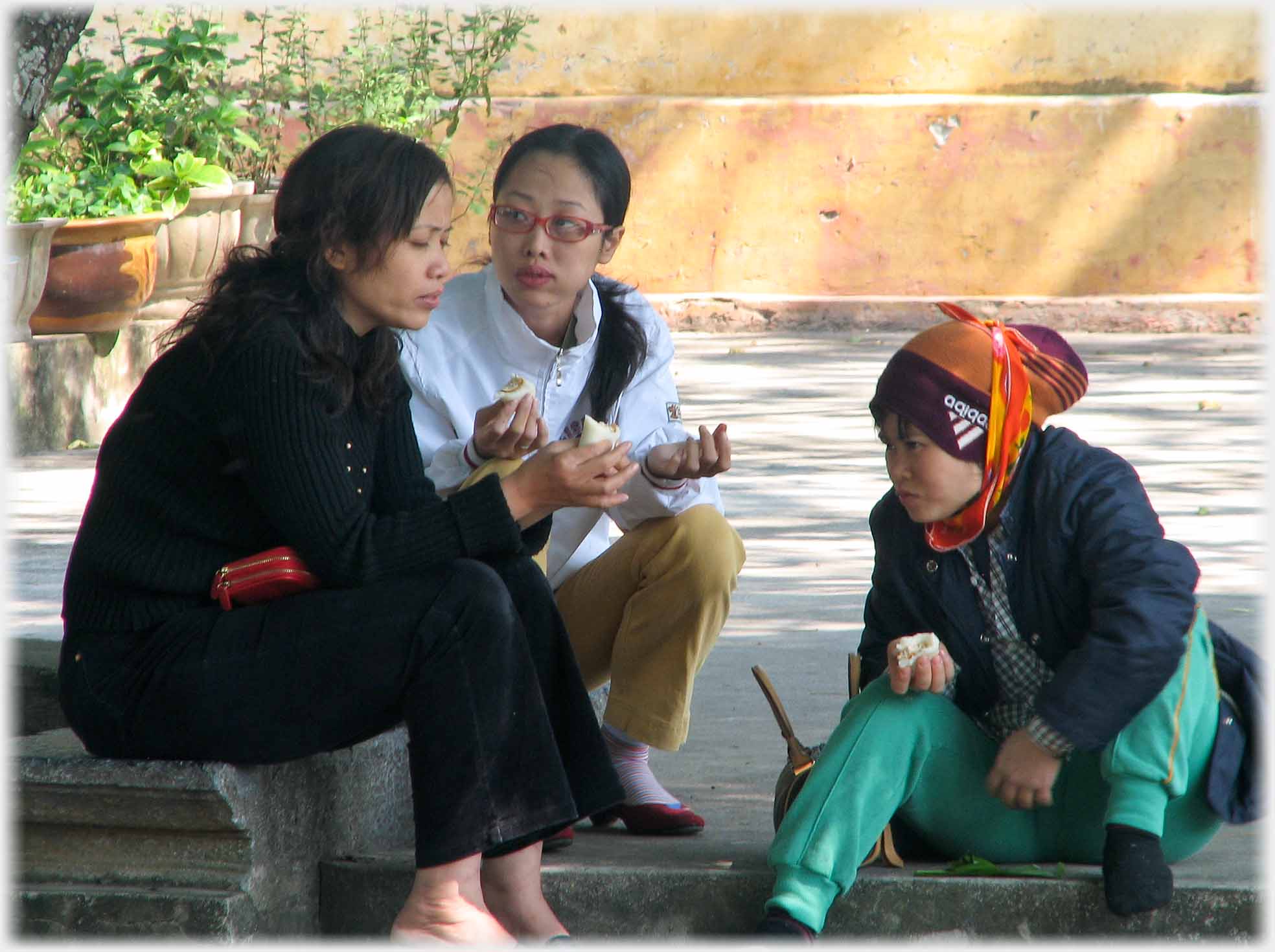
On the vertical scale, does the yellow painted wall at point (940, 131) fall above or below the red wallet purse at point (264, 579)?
above

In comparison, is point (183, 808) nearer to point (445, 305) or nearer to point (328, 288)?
point (328, 288)

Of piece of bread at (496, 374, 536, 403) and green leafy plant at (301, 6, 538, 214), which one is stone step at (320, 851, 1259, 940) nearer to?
piece of bread at (496, 374, 536, 403)

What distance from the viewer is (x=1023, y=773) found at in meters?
2.75

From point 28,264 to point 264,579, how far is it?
4.48m

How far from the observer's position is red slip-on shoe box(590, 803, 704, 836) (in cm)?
328

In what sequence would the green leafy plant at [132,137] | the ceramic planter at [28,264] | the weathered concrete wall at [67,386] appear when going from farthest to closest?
the green leafy plant at [132,137] → the weathered concrete wall at [67,386] → the ceramic planter at [28,264]

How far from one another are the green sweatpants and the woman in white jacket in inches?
20.9

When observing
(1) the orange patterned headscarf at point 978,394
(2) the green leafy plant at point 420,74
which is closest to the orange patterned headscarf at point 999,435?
(1) the orange patterned headscarf at point 978,394

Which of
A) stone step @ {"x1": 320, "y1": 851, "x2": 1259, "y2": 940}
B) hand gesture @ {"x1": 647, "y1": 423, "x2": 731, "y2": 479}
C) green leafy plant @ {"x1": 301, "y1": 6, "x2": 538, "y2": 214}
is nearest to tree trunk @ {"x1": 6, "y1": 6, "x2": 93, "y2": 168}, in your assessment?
hand gesture @ {"x1": 647, "y1": 423, "x2": 731, "y2": 479}

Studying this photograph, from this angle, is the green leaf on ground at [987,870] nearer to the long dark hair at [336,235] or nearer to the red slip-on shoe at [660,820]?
the red slip-on shoe at [660,820]

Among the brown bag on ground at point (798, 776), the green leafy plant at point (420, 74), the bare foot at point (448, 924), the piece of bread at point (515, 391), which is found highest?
the green leafy plant at point (420, 74)

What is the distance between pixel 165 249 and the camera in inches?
332

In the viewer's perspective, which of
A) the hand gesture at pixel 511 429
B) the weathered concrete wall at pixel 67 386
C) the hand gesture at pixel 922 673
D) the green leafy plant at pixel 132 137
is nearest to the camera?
the hand gesture at pixel 922 673

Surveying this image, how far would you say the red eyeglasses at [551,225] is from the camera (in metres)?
3.48
